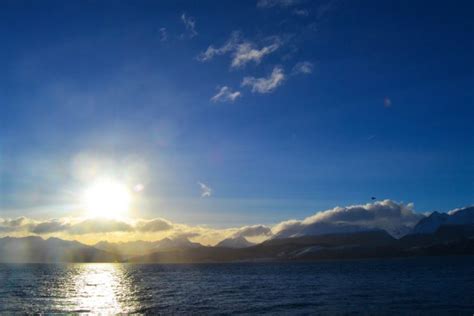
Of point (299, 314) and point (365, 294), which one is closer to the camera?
point (299, 314)

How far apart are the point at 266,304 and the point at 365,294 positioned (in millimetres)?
26172

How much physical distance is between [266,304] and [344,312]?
18.2 metres

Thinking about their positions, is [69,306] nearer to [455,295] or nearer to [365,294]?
[365,294]

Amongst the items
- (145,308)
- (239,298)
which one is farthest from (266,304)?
(145,308)

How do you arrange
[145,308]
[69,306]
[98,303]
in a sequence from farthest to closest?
[98,303]
[69,306]
[145,308]

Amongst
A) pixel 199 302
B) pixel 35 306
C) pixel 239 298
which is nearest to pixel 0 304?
pixel 35 306

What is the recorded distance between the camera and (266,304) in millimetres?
80500

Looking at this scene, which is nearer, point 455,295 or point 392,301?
point 392,301

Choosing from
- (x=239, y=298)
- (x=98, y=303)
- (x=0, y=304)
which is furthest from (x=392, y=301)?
(x=0, y=304)

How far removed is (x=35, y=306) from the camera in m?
82.4

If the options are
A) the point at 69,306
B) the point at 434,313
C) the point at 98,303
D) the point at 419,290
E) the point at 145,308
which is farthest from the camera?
the point at 419,290

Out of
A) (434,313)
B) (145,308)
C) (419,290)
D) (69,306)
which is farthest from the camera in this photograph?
(419,290)

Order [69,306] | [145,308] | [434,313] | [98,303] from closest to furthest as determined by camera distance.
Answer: [434,313]
[145,308]
[69,306]
[98,303]

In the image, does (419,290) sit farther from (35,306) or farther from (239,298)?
(35,306)
